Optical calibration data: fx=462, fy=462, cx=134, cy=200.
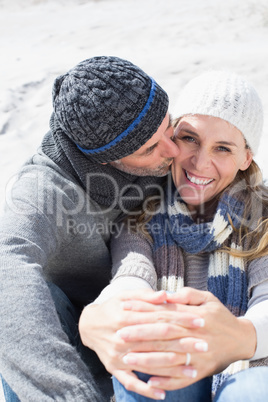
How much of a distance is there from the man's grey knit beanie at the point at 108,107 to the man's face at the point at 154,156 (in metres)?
0.04

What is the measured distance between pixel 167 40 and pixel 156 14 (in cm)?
86

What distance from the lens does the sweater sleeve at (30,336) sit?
1.29 metres

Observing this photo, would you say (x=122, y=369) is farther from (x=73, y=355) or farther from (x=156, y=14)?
(x=156, y=14)

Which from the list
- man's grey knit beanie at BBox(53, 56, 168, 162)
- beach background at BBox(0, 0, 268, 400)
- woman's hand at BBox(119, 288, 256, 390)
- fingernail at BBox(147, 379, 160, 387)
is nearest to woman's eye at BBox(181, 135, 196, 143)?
man's grey knit beanie at BBox(53, 56, 168, 162)

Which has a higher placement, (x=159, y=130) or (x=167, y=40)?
(x=159, y=130)

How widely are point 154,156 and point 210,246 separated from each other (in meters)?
0.39

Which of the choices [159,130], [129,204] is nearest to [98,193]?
[129,204]

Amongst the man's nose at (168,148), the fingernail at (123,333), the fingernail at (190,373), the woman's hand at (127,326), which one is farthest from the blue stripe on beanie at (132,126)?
the fingernail at (190,373)

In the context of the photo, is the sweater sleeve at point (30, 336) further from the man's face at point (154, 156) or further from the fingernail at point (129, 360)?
the man's face at point (154, 156)

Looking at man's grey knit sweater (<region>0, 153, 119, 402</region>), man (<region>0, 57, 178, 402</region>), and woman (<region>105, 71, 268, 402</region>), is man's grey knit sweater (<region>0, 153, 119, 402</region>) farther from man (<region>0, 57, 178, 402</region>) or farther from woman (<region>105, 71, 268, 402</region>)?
woman (<region>105, 71, 268, 402</region>)

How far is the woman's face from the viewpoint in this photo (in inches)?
64.7

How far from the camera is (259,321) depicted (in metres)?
1.40

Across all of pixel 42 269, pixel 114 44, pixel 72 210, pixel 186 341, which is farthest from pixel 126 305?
pixel 114 44

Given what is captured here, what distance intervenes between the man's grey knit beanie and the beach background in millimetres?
1349
